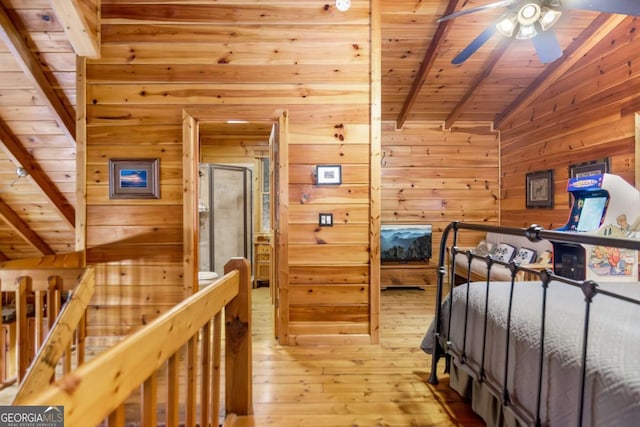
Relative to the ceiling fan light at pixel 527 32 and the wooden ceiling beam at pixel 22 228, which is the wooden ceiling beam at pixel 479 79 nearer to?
the ceiling fan light at pixel 527 32

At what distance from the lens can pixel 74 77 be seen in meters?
2.98

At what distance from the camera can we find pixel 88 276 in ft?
7.89

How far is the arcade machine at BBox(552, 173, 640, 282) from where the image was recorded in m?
2.12

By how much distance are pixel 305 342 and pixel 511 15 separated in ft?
10.1

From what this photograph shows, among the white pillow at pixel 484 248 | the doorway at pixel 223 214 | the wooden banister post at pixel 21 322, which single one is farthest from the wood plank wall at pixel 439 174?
the wooden banister post at pixel 21 322

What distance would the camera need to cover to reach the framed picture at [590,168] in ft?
10.5

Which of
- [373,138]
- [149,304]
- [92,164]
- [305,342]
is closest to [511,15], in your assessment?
[373,138]

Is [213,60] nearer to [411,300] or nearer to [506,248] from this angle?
[411,300]

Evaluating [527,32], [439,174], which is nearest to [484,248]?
[439,174]

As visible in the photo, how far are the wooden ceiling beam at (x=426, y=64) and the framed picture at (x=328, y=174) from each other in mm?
1854

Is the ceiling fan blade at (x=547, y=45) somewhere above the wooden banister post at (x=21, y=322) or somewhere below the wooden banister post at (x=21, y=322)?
above

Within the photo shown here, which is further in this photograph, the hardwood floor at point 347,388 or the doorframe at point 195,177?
the doorframe at point 195,177

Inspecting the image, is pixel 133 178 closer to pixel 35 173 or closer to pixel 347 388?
pixel 35 173

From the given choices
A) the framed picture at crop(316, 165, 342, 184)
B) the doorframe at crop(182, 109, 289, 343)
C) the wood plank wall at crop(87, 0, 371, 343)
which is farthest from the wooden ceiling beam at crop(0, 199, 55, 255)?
the framed picture at crop(316, 165, 342, 184)
